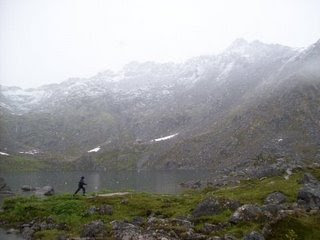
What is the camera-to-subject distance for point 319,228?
26.4 m

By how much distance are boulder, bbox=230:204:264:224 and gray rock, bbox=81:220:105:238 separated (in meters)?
11.4

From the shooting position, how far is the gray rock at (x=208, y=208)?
39.8 meters

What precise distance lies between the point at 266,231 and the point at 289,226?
1863 mm

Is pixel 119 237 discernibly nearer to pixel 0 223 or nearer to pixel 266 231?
pixel 266 231

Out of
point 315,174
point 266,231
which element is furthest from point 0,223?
point 315,174

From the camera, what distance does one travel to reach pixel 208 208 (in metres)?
40.1

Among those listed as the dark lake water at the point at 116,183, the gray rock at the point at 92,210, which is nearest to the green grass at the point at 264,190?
the gray rock at the point at 92,210

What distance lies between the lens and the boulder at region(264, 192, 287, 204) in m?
42.9

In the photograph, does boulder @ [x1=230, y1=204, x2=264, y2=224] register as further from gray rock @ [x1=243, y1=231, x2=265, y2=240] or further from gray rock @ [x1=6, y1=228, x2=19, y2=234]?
gray rock @ [x1=6, y1=228, x2=19, y2=234]

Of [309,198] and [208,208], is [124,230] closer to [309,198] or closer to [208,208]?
[208,208]

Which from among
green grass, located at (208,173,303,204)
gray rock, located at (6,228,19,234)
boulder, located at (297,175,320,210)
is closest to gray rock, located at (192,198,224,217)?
green grass, located at (208,173,303,204)

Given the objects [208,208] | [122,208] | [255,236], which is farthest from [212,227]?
[122,208]

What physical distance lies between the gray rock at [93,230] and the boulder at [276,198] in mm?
17250

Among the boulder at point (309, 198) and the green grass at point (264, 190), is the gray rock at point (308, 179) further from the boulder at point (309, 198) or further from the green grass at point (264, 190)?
the boulder at point (309, 198)
